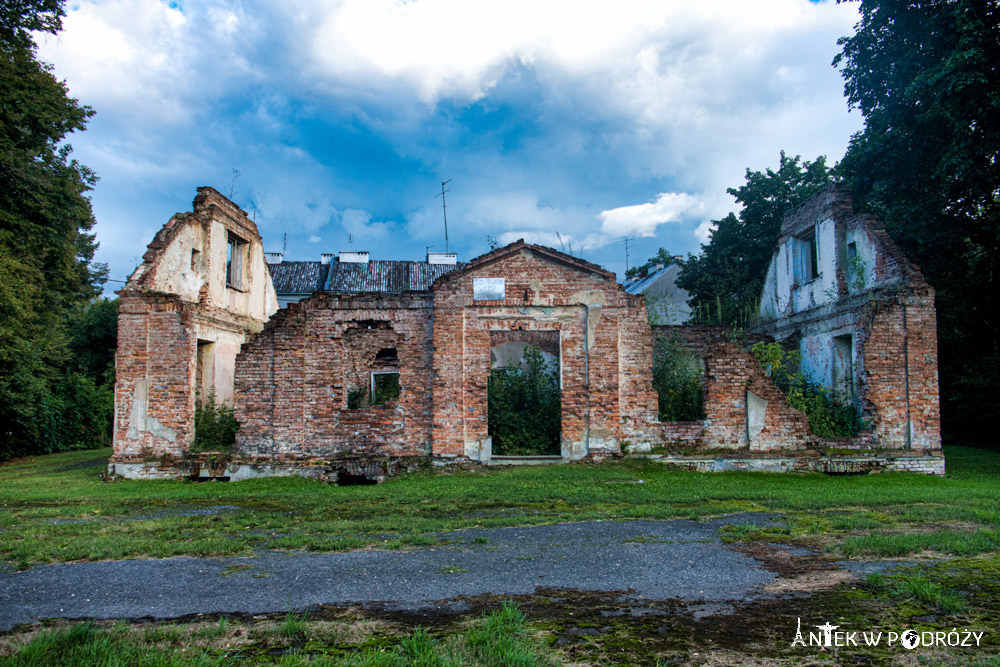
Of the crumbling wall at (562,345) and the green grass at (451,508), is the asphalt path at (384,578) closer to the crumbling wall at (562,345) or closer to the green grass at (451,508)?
the green grass at (451,508)

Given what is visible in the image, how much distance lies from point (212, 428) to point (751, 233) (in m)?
20.2

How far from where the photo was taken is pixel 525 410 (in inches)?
547

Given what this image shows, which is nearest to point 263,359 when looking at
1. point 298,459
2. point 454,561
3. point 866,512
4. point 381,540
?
point 298,459

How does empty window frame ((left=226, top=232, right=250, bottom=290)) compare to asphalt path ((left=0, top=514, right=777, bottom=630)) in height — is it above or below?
above

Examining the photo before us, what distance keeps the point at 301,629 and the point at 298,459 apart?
29.4 ft

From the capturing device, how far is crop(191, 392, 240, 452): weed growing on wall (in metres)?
13.0

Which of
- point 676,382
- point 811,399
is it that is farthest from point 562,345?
point 811,399

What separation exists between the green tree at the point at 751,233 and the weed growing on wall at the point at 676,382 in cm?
935

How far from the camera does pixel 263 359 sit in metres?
12.8

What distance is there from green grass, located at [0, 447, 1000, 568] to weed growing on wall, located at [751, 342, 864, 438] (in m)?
1.24

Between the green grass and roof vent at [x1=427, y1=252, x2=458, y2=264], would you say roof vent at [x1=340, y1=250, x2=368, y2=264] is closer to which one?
roof vent at [x1=427, y1=252, x2=458, y2=264]

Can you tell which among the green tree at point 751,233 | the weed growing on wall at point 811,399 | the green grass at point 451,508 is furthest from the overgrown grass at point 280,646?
the green tree at point 751,233

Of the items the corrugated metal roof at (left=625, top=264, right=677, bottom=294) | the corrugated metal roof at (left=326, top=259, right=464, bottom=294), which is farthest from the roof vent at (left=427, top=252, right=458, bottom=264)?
the corrugated metal roof at (left=625, top=264, right=677, bottom=294)

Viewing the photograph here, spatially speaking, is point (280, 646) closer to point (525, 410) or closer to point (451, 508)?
point (451, 508)
